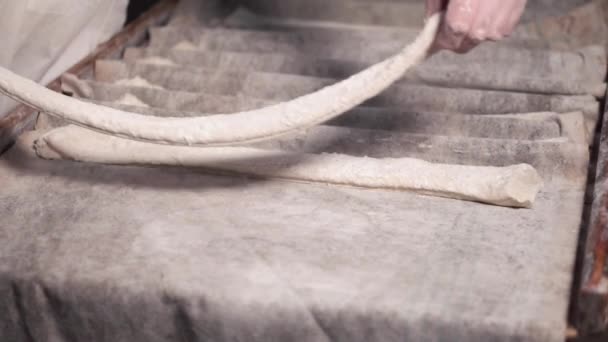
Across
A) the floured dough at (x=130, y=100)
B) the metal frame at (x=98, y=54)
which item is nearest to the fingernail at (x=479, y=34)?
the floured dough at (x=130, y=100)

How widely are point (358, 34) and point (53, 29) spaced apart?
693mm

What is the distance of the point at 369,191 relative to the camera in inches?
46.6

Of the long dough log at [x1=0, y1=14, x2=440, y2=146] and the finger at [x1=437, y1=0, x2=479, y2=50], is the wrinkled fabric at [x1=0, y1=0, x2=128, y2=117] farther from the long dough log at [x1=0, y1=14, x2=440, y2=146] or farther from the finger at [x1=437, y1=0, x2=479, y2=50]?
the finger at [x1=437, y1=0, x2=479, y2=50]

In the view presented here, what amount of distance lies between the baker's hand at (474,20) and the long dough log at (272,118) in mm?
24

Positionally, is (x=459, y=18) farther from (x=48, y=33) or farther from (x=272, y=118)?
(x=48, y=33)

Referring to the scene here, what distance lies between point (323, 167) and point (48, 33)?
2.17 ft

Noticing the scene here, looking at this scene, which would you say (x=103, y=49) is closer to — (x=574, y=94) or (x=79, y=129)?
(x=79, y=129)

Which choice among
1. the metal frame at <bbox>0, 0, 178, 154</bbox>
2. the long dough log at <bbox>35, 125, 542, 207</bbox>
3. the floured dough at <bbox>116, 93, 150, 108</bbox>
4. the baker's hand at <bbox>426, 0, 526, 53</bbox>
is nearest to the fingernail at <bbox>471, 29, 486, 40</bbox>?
the baker's hand at <bbox>426, 0, 526, 53</bbox>

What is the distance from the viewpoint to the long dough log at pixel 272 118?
1.09 metres

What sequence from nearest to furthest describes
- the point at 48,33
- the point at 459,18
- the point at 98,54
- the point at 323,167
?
1. the point at 459,18
2. the point at 323,167
3. the point at 48,33
4. the point at 98,54

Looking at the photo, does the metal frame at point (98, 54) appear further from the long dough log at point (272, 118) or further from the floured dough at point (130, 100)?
the long dough log at point (272, 118)

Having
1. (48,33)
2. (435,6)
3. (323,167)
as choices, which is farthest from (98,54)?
(435,6)

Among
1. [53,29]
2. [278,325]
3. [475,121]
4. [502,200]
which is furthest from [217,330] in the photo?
[53,29]

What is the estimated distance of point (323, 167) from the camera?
3.95ft
